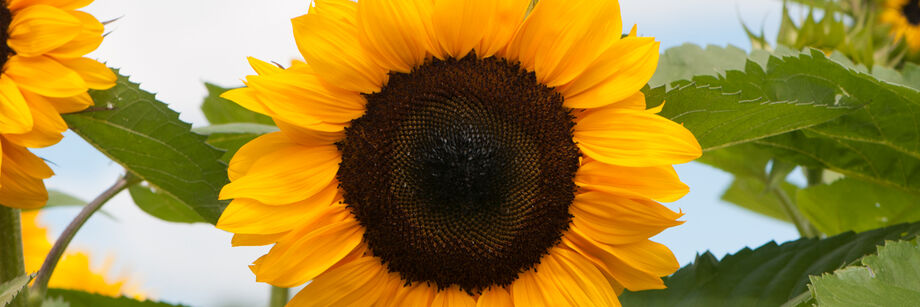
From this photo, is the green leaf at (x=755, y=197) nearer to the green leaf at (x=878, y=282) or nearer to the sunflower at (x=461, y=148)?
the green leaf at (x=878, y=282)

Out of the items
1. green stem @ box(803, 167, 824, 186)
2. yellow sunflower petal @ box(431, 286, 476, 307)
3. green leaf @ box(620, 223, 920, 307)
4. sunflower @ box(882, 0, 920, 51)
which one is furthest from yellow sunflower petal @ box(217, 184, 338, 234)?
sunflower @ box(882, 0, 920, 51)

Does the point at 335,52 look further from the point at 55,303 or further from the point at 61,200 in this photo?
the point at 61,200

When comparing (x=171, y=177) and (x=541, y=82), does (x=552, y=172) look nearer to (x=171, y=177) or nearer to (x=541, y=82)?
(x=541, y=82)

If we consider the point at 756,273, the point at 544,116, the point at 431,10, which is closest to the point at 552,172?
the point at 544,116

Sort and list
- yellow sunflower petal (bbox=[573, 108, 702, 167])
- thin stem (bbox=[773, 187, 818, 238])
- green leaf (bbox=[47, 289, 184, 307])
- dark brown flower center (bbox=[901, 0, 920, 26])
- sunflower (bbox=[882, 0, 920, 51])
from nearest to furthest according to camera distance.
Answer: yellow sunflower petal (bbox=[573, 108, 702, 167])
green leaf (bbox=[47, 289, 184, 307])
thin stem (bbox=[773, 187, 818, 238])
sunflower (bbox=[882, 0, 920, 51])
dark brown flower center (bbox=[901, 0, 920, 26])

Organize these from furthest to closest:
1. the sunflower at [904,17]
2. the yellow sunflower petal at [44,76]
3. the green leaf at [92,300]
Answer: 1. the sunflower at [904,17]
2. the green leaf at [92,300]
3. the yellow sunflower petal at [44,76]

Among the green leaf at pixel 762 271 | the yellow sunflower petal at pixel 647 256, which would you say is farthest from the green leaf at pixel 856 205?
the yellow sunflower petal at pixel 647 256

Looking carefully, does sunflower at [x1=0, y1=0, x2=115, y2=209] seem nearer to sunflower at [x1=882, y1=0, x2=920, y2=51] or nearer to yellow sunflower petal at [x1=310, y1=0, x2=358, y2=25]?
yellow sunflower petal at [x1=310, y1=0, x2=358, y2=25]
